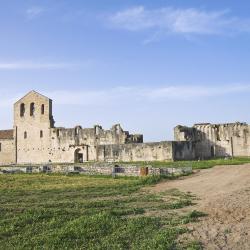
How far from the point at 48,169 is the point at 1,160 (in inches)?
768

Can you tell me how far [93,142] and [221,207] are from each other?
111 ft

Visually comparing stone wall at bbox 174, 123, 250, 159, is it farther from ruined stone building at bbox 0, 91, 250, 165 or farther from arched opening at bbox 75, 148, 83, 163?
arched opening at bbox 75, 148, 83, 163

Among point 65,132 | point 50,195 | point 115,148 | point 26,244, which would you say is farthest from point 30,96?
point 26,244

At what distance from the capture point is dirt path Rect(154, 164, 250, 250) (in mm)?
12086

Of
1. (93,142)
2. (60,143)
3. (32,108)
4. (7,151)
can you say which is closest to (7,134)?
(7,151)

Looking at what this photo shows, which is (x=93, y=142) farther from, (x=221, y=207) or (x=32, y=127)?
(x=221, y=207)

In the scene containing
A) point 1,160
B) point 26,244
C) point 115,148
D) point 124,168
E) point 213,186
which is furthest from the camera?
point 1,160

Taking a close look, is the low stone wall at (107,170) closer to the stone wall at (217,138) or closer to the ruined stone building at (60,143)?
the ruined stone building at (60,143)

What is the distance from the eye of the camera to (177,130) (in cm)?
4716

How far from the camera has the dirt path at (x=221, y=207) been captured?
39.7ft

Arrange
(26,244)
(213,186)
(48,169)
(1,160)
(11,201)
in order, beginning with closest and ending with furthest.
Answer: (26,244) < (11,201) < (213,186) < (48,169) < (1,160)

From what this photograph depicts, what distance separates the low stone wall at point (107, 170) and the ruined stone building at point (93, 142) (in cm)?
959

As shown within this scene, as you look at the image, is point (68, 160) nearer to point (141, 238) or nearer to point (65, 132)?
point (65, 132)

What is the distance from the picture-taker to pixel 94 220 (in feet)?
46.0
